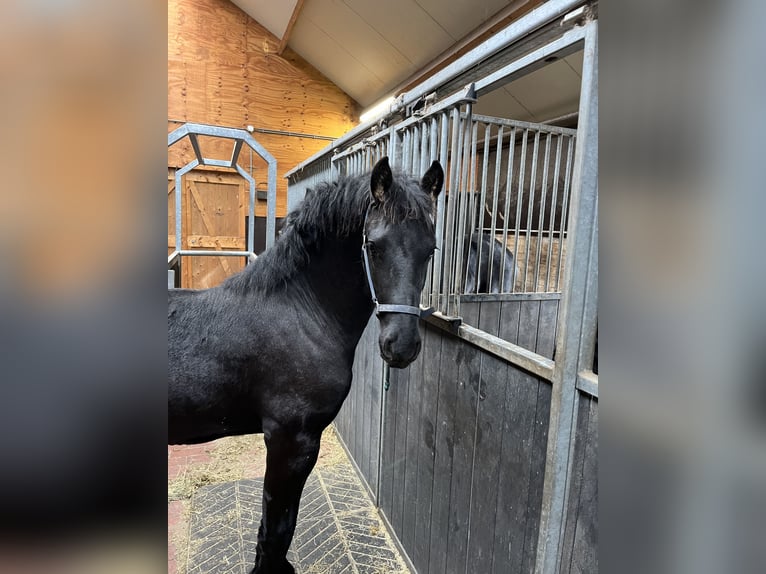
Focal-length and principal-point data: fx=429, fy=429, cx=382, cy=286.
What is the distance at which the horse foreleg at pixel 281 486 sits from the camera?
1413mm

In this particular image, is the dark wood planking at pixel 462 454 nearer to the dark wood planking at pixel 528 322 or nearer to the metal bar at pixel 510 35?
the metal bar at pixel 510 35

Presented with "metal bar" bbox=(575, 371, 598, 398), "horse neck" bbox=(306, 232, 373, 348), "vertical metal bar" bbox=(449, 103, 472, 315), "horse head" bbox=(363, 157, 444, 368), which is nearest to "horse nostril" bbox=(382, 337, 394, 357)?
"horse head" bbox=(363, 157, 444, 368)

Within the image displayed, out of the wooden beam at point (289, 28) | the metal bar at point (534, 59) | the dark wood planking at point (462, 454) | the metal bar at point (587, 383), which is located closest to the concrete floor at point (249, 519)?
the dark wood planking at point (462, 454)

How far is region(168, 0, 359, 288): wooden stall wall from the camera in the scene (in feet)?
17.9

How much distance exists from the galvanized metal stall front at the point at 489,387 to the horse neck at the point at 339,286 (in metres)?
0.29

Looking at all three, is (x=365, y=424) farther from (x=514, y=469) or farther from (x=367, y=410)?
(x=514, y=469)

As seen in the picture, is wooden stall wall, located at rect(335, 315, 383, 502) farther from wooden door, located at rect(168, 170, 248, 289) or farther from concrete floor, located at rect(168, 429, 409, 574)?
wooden door, located at rect(168, 170, 248, 289)

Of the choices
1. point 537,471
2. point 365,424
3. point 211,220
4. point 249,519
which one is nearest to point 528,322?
point 365,424

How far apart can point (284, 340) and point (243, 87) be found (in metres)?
5.44

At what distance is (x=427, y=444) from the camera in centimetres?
162
